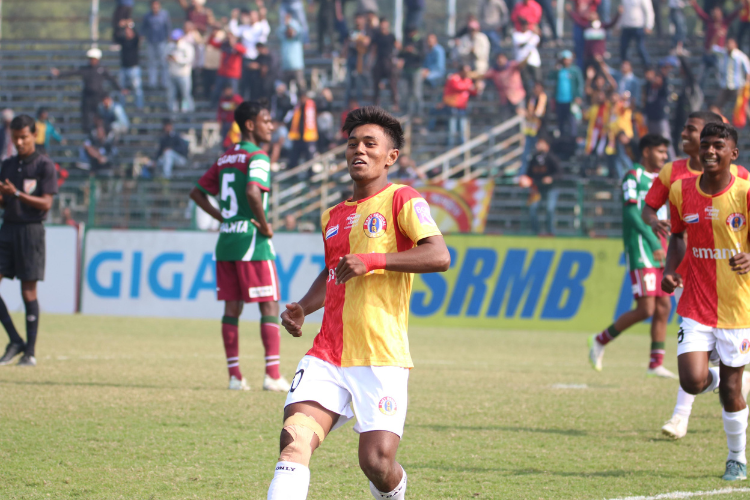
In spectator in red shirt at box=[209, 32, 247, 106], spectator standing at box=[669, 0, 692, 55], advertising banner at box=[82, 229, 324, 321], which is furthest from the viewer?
spectator in red shirt at box=[209, 32, 247, 106]

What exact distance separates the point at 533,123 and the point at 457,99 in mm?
2410

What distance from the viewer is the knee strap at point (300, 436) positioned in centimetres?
370

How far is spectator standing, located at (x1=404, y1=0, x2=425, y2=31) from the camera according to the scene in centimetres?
2291

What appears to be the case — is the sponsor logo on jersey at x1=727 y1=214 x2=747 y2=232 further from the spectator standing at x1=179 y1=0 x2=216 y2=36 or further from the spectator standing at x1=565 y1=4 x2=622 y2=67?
the spectator standing at x1=179 y1=0 x2=216 y2=36

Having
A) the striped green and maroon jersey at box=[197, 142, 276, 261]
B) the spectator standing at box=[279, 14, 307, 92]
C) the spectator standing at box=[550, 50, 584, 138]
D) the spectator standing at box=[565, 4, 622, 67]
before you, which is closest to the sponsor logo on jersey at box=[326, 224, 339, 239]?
the striped green and maroon jersey at box=[197, 142, 276, 261]

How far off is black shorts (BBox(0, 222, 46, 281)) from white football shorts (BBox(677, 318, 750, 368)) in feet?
21.3

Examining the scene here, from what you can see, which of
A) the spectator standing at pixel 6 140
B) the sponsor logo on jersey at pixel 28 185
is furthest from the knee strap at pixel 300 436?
the spectator standing at pixel 6 140

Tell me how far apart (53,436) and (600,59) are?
58.3 feet

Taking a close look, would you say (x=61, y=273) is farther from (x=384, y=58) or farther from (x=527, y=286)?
(x=384, y=58)

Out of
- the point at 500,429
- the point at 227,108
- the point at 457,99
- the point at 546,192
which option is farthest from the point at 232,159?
the point at 227,108

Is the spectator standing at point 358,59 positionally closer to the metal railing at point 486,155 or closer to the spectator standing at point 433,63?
the spectator standing at point 433,63

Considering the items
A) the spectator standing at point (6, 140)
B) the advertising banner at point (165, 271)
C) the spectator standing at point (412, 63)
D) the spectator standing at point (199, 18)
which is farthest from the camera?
the spectator standing at point (199, 18)

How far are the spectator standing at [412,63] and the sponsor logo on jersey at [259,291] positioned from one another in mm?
14782

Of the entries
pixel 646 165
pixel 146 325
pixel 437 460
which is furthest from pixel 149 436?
pixel 146 325
